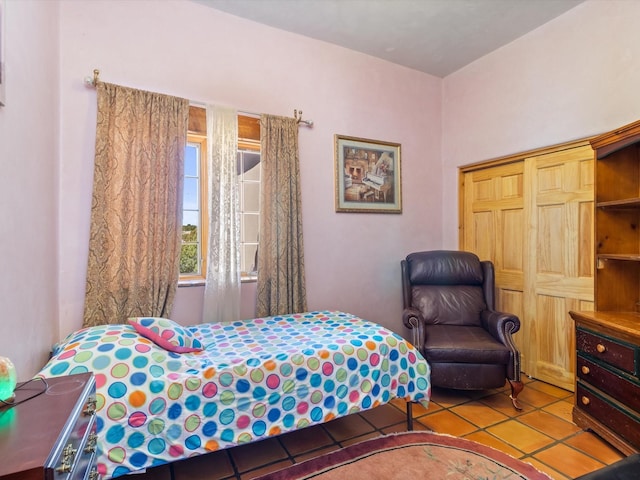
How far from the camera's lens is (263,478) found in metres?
1.82

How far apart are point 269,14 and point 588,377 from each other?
3560 millimetres

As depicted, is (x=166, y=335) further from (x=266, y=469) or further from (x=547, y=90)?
(x=547, y=90)

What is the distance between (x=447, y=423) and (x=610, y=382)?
3.30 feet

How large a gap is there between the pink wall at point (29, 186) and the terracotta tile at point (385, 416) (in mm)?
2038

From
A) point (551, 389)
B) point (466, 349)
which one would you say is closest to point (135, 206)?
point (466, 349)

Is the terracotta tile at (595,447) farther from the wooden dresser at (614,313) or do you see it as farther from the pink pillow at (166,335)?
the pink pillow at (166,335)

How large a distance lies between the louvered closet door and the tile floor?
904mm

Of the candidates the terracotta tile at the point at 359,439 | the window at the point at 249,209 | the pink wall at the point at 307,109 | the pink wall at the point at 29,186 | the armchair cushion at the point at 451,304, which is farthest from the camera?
the armchair cushion at the point at 451,304

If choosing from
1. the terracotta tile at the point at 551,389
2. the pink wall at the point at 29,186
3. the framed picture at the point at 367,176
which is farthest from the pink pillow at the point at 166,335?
the terracotta tile at the point at 551,389

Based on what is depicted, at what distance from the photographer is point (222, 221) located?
2705 millimetres

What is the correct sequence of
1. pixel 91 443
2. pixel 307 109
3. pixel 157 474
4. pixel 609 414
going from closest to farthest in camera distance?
pixel 91 443 → pixel 157 474 → pixel 609 414 → pixel 307 109

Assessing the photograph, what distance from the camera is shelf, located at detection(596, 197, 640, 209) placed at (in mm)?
2117

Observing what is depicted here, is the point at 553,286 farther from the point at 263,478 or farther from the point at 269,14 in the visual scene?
the point at 269,14

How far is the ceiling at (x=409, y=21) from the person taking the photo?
2.70m
